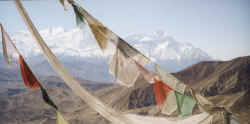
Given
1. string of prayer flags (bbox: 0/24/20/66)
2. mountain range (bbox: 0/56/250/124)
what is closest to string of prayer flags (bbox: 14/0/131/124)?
string of prayer flags (bbox: 0/24/20/66)

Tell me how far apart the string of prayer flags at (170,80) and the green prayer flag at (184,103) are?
0.19 metres

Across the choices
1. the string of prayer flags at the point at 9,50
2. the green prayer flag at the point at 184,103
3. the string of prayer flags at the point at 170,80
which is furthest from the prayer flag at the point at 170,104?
the string of prayer flags at the point at 9,50

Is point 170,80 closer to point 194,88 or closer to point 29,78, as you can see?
point 29,78

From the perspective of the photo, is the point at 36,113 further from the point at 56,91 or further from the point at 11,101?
the point at 56,91

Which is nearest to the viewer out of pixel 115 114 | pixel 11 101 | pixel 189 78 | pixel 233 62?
pixel 115 114

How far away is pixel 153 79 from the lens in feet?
12.0

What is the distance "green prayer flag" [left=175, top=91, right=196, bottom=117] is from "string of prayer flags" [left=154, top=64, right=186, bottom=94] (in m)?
0.19

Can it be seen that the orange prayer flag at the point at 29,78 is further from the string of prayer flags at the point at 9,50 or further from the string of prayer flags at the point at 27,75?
the string of prayer flags at the point at 9,50

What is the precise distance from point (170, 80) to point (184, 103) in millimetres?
602

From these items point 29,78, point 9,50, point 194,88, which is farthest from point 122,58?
point 194,88

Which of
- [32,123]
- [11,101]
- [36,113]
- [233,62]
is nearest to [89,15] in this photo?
[233,62]

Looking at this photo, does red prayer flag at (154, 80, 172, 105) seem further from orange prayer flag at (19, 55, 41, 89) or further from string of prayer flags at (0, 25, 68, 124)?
orange prayer flag at (19, 55, 41, 89)

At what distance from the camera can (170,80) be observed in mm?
3590

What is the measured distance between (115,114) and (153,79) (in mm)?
798
